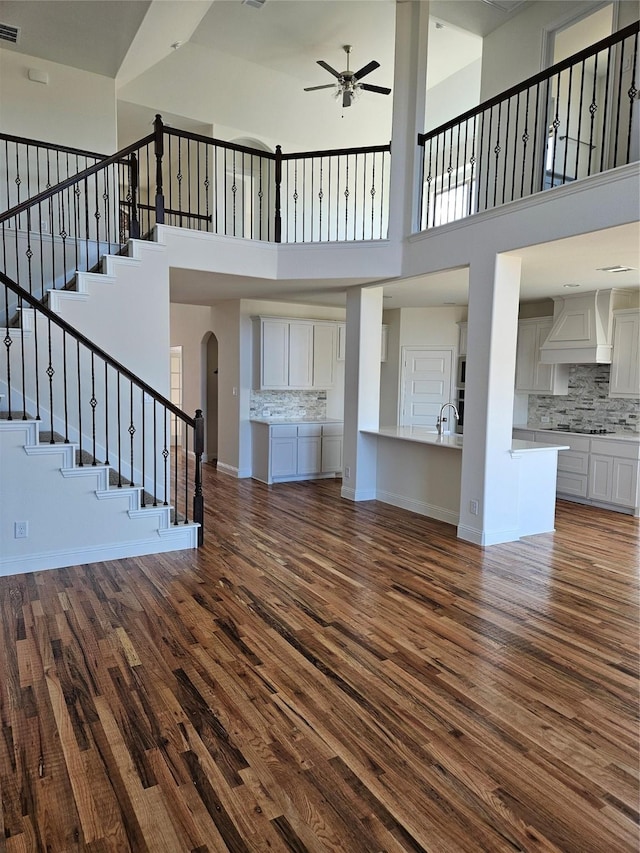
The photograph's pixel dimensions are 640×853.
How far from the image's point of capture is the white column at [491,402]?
4832 millimetres

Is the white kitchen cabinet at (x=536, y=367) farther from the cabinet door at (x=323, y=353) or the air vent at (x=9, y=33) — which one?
the air vent at (x=9, y=33)

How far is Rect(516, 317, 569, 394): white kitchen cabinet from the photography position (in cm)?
752

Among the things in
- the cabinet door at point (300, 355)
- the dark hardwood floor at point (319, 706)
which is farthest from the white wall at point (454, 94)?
the dark hardwood floor at point (319, 706)

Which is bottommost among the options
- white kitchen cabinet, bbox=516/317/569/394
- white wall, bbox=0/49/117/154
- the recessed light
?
white kitchen cabinet, bbox=516/317/569/394

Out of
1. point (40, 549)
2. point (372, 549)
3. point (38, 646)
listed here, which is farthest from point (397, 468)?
point (38, 646)

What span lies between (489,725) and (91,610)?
2.49 m

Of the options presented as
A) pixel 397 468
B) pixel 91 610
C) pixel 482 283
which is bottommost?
pixel 91 610

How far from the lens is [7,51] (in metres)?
6.09

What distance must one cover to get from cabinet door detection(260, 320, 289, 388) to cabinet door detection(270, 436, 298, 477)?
2.88 ft

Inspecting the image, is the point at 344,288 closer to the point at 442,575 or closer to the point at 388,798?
the point at 442,575

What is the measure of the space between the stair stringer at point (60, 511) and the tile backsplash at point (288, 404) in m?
3.89

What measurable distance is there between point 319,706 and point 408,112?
575 centimetres

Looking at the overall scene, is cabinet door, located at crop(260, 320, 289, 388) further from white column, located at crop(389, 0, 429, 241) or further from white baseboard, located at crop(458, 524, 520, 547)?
white baseboard, located at crop(458, 524, 520, 547)

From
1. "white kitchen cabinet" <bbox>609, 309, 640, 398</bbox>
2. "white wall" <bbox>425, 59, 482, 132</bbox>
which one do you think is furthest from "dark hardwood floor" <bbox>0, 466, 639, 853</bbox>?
"white wall" <bbox>425, 59, 482, 132</bbox>
